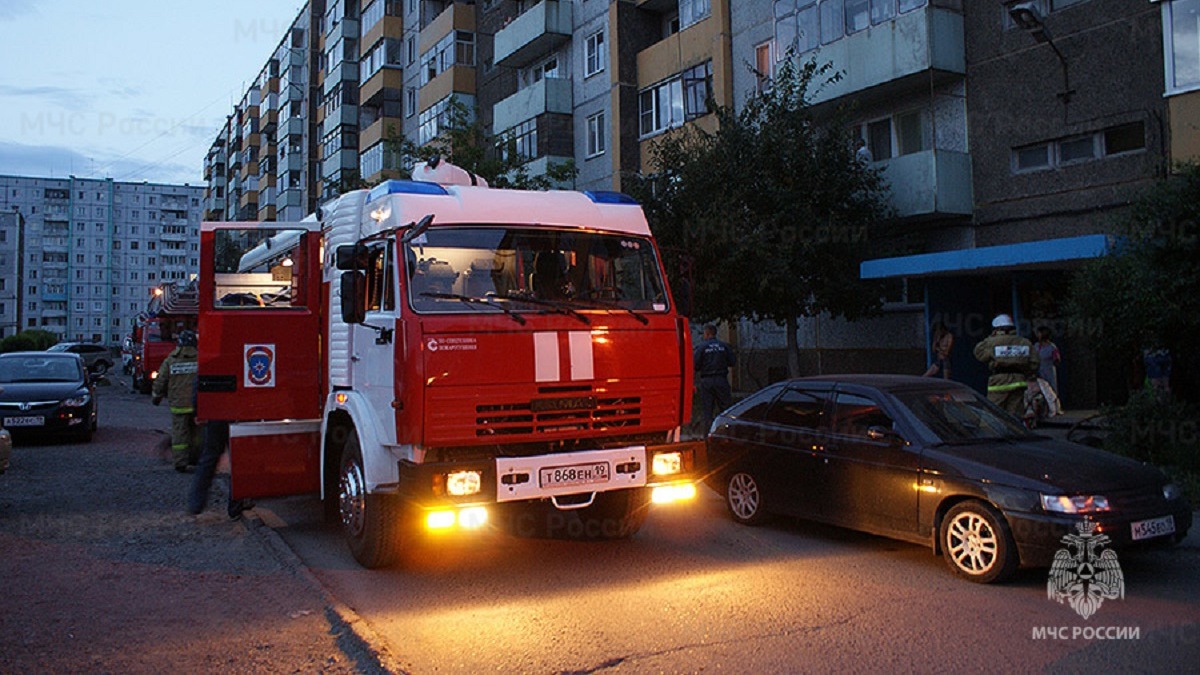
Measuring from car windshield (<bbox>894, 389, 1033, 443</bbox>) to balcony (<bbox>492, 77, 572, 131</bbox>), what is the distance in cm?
2546

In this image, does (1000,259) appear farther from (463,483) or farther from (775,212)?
(463,483)

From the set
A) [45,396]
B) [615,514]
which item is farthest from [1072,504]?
[45,396]

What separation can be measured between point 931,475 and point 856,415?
38.5 inches

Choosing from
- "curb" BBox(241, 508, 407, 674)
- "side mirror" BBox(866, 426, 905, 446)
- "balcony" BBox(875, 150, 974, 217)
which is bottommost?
"curb" BBox(241, 508, 407, 674)

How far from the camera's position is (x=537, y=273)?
21.4 ft

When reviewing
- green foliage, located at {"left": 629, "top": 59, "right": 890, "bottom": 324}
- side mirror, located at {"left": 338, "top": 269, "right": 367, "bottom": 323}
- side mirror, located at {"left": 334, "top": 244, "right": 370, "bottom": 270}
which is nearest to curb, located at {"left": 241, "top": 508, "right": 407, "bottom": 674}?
side mirror, located at {"left": 338, "top": 269, "right": 367, "bottom": 323}

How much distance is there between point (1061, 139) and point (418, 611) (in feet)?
52.0

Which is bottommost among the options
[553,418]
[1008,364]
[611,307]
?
[553,418]

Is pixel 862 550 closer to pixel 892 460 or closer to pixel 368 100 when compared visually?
pixel 892 460

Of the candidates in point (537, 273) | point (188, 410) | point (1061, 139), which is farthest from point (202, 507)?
point (1061, 139)

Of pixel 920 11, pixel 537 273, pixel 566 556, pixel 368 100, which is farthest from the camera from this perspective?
pixel 368 100

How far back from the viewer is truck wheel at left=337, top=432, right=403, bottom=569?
6.48 m

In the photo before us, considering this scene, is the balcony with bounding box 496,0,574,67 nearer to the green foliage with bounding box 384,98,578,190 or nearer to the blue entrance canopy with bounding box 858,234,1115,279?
the green foliage with bounding box 384,98,578,190

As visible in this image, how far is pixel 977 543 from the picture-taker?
245 inches
